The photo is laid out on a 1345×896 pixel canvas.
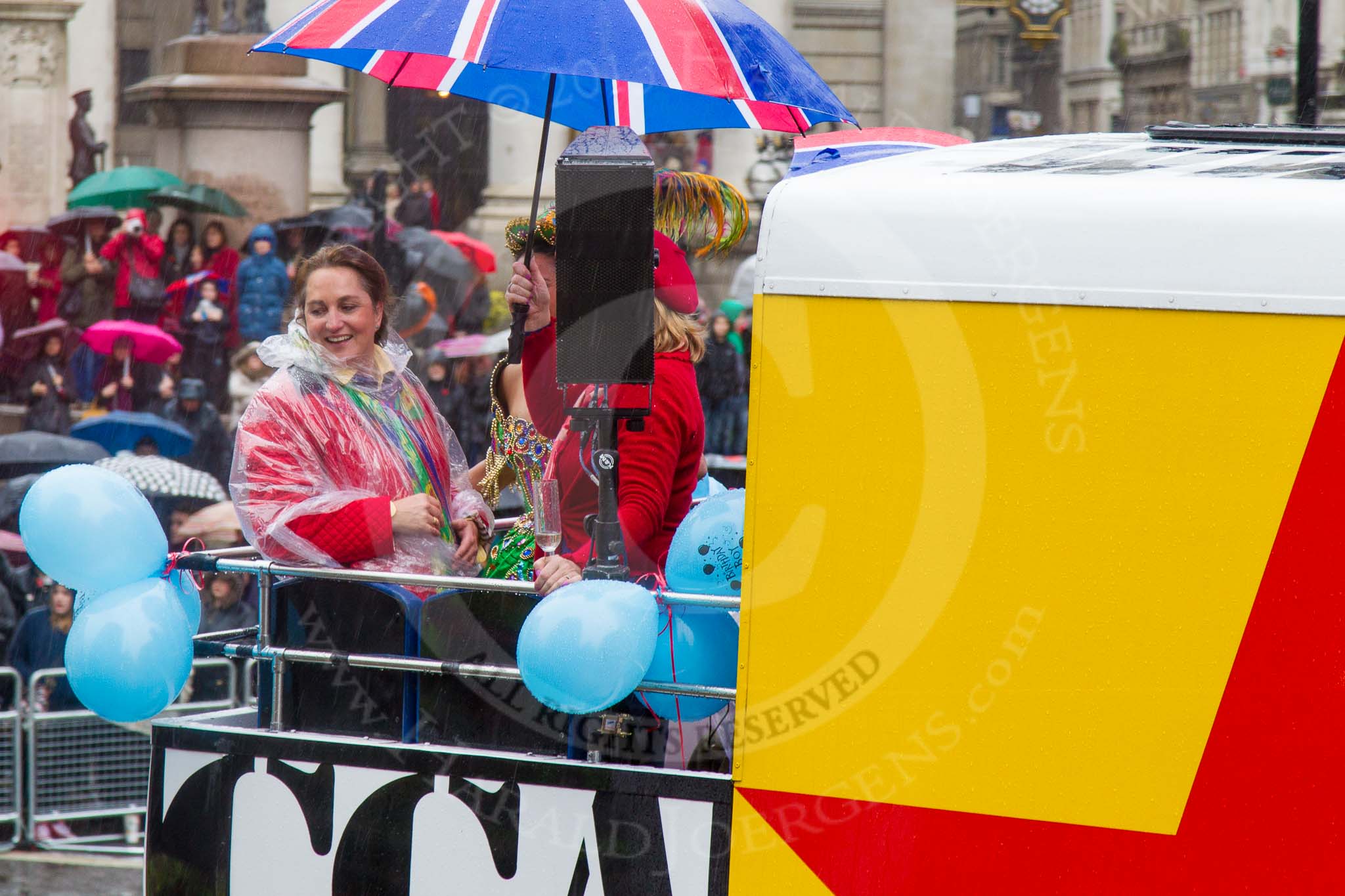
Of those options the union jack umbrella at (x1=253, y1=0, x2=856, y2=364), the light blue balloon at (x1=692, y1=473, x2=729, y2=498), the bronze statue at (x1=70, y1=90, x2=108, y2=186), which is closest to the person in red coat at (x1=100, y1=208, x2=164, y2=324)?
the bronze statue at (x1=70, y1=90, x2=108, y2=186)

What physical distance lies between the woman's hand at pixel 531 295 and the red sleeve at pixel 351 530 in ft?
2.22

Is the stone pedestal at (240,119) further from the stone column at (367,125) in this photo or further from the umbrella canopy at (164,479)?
the stone column at (367,125)

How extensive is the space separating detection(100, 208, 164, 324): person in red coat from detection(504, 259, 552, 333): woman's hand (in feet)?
33.8

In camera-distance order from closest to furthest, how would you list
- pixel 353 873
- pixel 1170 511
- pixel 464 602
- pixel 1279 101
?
1. pixel 1170 511
2. pixel 353 873
3. pixel 464 602
4. pixel 1279 101

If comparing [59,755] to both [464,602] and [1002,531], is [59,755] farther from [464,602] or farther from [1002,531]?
[1002,531]

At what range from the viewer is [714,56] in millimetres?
4133

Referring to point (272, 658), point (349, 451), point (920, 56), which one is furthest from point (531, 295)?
point (920, 56)

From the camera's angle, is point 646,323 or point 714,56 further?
point 714,56

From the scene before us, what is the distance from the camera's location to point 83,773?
7656 millimetres

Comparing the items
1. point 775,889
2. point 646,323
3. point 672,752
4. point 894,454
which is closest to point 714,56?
point 646,323

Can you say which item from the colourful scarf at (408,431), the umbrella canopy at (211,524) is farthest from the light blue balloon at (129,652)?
the umbrella canopy at (211,524)

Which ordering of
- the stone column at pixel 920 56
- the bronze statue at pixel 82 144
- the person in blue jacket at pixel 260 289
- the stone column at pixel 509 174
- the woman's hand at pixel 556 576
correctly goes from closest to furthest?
the woman's hand at pixel 556 576 < the person in blue jacket at pixel 260 289 < the bronze statue at pixel 82 144 < the stone column at pixel 509 174 < the stone column at pixel 920 56

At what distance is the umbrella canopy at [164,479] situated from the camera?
28.9ft

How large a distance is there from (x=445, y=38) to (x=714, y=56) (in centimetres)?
68
